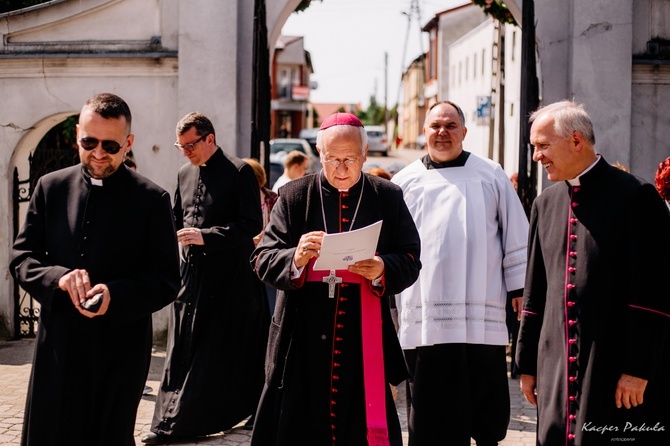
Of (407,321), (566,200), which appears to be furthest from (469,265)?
(566,200)

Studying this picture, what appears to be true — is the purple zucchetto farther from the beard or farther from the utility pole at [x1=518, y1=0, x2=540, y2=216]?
the utility pole at [x1=518, y1=0, x2=540, y2=216]

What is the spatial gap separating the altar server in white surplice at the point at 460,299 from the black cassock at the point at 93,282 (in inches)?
83.2

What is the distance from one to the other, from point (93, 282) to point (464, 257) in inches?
102

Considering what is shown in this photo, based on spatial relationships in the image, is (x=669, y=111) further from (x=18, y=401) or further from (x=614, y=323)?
(x=18, y=401)

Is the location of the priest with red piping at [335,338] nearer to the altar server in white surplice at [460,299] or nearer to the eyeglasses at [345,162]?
the eyeglasses at [345,162]

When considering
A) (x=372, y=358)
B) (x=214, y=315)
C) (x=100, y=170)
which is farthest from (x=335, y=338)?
(x=214, y=315)

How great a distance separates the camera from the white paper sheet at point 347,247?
14.1 feet

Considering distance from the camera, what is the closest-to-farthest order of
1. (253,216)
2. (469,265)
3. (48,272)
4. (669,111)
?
(48,272) → (469,265) → (253,216) → (669,111)

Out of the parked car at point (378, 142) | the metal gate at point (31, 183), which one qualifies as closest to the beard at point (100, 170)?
the metal gate at point (31, 183)

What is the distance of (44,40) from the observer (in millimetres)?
10602

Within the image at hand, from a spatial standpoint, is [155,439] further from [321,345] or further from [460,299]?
[321,345]

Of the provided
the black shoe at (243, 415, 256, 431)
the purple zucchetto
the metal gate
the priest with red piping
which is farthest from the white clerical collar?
the metal gate

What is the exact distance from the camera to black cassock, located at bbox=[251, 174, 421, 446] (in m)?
4.69

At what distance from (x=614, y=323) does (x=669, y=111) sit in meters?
6.16
